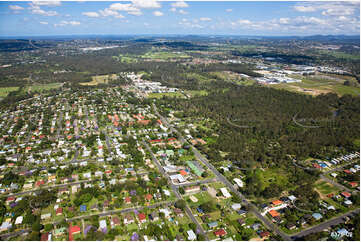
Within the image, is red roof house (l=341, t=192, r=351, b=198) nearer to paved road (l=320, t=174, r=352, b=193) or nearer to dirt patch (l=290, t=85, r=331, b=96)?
paved road (l=320, t=174, r=352, b=193)

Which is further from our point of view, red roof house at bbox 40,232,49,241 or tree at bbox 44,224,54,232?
tree at bbox 44,224,54,232

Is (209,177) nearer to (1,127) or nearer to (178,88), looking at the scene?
(1,127)

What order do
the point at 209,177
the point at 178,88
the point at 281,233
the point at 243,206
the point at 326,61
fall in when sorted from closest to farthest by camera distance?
the point at 281,233
the point at 243,206
the point at 209,177
the point at 178,88
the point at 326,61

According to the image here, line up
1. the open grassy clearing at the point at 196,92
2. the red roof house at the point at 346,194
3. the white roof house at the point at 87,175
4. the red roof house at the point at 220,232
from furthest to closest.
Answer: the open grassy clearing at the point at 196,92 < the white roof house at the point at 87,175 < the red roof house at the point at 346,194 < the red roof house at the point at 220,232

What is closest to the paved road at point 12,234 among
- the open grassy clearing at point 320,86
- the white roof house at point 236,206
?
the white roof house at point 236,206

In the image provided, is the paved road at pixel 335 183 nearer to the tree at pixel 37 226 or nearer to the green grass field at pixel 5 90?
the tree at pixel 37 226

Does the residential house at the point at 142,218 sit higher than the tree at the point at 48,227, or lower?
lower

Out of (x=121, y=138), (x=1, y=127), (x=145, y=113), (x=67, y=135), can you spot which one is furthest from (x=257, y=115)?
(x=1, y=127)

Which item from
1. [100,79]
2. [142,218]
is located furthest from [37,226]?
[100,79]

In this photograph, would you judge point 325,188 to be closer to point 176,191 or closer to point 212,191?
point 212,191

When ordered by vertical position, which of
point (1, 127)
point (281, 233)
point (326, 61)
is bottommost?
point (281, 233)

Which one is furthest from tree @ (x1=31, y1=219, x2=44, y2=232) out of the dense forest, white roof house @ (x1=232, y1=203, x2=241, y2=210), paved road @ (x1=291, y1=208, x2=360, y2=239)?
paved road @ (x1=291, y1=208, x2=360, y2=239)
